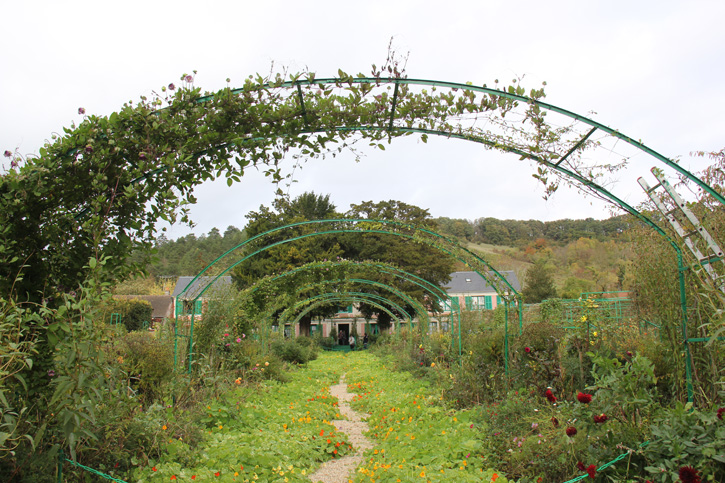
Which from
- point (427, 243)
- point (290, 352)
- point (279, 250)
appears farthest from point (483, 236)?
point (427, 243)

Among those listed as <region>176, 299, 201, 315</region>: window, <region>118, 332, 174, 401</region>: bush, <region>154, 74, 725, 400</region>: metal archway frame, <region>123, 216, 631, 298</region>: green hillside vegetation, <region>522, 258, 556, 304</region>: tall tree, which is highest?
<region>123, 216, 631, 298</region>: green hillside vegetation

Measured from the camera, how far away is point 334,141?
3.83m

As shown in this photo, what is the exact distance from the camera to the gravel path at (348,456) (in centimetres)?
464

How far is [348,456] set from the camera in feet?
A: 17.8

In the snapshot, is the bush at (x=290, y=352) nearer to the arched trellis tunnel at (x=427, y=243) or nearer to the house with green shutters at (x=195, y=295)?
the house with green shutters at (x=195, y=295)

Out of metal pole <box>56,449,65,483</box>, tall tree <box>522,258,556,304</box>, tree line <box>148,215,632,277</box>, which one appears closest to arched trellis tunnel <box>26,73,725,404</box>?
metal pole <box>56,449,65,483</box>

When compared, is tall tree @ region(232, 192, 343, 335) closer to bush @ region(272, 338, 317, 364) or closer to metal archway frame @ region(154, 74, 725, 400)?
bush @ region(272, 338, 317, 364)

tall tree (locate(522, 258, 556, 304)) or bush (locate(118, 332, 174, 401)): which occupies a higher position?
tall tree (locate(522, 258, 556, 304))

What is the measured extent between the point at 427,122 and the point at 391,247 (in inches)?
863

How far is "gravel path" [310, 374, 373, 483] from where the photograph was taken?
15.2 feet

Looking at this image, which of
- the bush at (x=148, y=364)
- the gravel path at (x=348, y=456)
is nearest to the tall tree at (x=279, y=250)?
the gravel path at (x=348, y=456)

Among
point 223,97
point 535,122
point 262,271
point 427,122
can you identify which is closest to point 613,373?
point 535,122

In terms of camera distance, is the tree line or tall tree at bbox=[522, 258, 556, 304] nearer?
the tree line

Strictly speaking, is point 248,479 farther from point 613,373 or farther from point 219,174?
point 613,373
